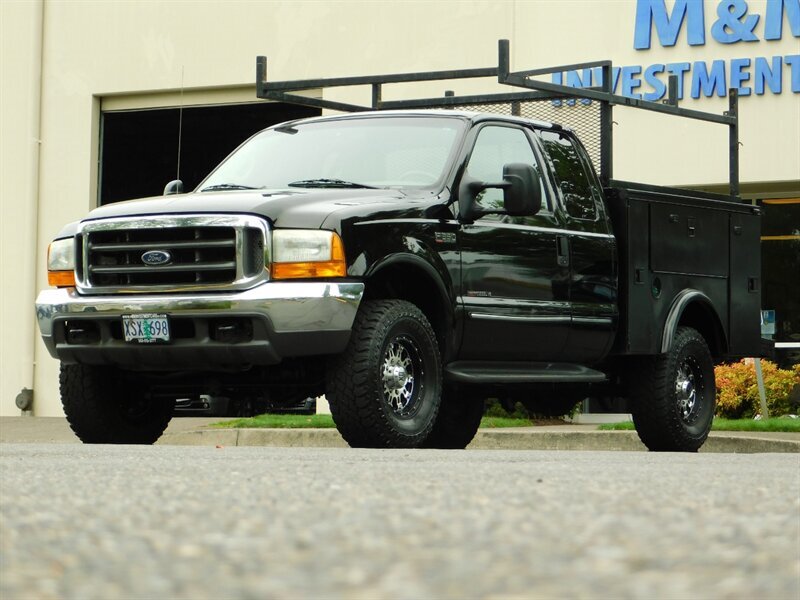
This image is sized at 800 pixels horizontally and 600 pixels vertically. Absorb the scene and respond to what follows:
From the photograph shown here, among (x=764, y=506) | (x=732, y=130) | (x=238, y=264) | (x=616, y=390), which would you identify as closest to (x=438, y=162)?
(x=238, y=264)

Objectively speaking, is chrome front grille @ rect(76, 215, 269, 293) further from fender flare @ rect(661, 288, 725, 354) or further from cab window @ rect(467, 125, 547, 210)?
fender flare @ rect(661, 288, 725, 354)

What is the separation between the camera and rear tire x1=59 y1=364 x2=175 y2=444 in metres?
9.24

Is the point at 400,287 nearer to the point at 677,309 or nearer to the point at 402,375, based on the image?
the point at 402,375

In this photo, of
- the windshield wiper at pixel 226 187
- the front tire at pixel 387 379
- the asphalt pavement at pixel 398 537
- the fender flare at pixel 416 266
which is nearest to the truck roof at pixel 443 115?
the windshield wiper at pixel 226 187

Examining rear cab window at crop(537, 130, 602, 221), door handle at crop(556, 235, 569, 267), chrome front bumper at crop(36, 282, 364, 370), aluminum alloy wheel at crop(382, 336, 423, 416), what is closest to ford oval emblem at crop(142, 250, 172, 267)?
chrome front bumper at crop(36, 282, 364, 370)

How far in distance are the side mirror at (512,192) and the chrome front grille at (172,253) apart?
141cm

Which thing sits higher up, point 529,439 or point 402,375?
point 402,375

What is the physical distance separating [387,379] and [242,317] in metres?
0.85

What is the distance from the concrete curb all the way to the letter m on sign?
674 cm

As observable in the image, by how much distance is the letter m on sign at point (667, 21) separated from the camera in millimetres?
18406

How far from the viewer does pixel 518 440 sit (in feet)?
43.7

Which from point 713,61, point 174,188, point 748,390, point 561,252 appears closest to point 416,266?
point 561,252

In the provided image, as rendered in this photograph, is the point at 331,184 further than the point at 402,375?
Yes

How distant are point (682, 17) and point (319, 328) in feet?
38.0
